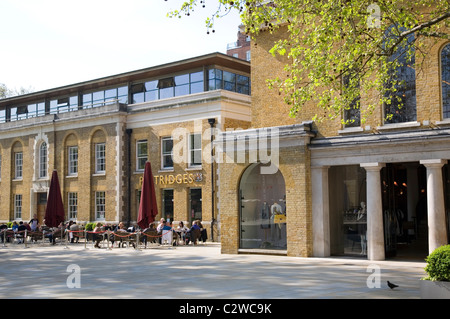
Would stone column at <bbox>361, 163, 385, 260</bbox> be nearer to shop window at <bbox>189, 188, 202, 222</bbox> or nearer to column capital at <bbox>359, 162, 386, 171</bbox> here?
column capital at <bbox>359, 162, 386, 171</bbox>

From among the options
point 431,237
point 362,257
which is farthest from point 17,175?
point 431,237

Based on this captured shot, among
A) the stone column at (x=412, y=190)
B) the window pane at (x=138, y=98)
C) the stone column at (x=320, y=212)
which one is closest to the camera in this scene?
the stone column at (x=320, y=212)

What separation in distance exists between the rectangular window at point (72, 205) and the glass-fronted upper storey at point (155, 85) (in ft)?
20.2

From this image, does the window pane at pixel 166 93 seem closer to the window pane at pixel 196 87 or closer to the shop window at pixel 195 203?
the window pane at pixel 196 87

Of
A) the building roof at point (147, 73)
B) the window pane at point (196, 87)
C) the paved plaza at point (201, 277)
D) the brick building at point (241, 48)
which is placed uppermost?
the brick building at point (241, 48)

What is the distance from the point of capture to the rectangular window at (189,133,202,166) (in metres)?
30.0

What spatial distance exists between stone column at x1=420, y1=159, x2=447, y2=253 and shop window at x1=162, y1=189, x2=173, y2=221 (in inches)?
685

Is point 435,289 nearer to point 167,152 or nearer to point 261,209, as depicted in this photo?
point 261,209

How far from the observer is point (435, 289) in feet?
32.0

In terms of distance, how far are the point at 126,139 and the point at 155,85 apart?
378cm

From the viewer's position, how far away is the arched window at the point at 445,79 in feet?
54.5

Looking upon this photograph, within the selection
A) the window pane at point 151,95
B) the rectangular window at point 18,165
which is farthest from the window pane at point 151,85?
the rectangular window at point 18,165

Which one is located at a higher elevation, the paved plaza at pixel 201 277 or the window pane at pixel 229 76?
the window pane at pixel 229 76

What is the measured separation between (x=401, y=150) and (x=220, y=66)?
16.3 meters
